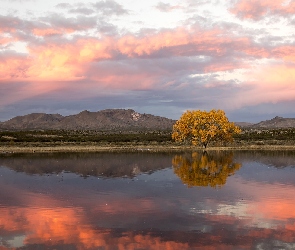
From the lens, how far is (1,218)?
2058 centimetres

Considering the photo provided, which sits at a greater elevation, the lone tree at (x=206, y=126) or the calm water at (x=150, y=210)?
the lone tree at (x=206, y=126)

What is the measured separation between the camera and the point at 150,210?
22.2m

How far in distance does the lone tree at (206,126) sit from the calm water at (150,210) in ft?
130

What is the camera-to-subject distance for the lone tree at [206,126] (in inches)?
3123

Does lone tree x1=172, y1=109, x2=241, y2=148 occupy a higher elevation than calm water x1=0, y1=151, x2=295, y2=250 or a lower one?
higher

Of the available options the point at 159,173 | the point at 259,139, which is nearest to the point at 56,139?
the point at 259,139

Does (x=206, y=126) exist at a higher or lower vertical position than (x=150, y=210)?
higher

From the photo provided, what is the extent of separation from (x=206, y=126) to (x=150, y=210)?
195ft

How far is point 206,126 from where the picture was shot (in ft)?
263

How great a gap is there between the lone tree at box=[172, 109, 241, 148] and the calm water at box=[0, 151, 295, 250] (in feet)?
130

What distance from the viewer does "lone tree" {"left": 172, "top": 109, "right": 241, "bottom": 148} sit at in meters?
79.3

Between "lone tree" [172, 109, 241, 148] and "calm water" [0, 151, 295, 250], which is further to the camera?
"lone tree" [172, 109, 241, 148]

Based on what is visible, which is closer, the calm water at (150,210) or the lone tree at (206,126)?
the calm water at (150,210)

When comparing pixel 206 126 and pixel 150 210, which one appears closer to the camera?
pixel 150 210
